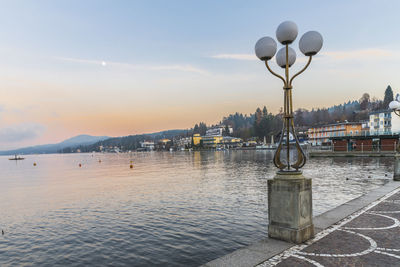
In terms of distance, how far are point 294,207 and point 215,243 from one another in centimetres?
Result: 478

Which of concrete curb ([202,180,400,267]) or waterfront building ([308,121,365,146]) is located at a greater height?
waterfront building ([308,121,365,146])

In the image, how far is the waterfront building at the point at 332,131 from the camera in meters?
129

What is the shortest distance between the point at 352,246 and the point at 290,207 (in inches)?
78.5

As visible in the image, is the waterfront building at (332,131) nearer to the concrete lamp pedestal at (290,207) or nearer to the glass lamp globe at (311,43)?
the glass lamp globe at (311,43)

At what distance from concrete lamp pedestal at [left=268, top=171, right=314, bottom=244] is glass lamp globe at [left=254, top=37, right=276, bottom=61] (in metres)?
3.85

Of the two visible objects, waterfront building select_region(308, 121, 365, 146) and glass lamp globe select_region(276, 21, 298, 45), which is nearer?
Answer: glass lamp globe select_region(276, 21, 298, 45)

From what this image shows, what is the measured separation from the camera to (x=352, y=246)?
7.68 m

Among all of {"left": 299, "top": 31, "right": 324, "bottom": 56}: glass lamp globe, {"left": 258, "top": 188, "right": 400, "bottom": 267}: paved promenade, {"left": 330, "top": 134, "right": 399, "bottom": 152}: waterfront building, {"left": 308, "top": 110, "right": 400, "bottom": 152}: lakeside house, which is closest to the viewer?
{"left": 258, "top": 188, "right": 400, "bottom": 267}: paved promenade

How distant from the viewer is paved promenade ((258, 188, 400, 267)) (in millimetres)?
6684

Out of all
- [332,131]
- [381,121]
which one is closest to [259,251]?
[381,121]

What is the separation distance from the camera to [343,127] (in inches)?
5295

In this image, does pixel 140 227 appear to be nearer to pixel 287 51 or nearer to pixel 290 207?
pixel 290 207


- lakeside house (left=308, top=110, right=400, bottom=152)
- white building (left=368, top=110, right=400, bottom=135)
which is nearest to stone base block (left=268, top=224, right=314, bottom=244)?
lakeside house (left=308, top=110, right=400, bottom=152)

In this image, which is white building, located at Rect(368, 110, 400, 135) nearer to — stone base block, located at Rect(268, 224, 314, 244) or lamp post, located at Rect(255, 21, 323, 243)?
lamp post, located at Rect(255, 21, 323, 243)
